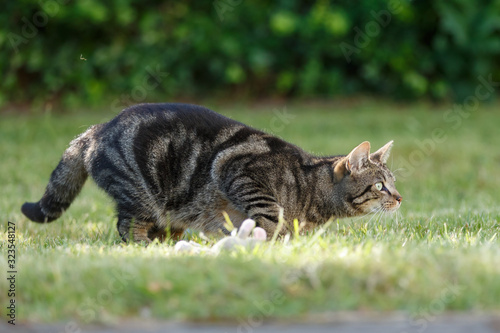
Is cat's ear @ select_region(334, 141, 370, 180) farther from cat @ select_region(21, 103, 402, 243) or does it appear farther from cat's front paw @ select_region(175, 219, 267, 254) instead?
cat's front paw @ select_region(175, 219, 267, 254)

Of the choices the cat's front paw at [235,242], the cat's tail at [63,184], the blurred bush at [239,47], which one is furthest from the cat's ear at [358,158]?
the blurred bush at [239,47]

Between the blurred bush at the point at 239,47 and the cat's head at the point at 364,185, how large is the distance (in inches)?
221

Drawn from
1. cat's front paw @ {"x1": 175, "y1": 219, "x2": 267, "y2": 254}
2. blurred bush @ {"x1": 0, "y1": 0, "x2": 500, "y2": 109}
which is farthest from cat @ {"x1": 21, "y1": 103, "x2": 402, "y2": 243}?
blurred bush @ {"x1": 0, "y1": 0, "x2": 500, "y2": 109}

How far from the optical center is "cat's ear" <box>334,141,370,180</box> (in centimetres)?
427

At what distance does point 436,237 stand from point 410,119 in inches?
232

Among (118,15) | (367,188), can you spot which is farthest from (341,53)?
(367,188)

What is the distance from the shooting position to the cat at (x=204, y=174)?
13.9 ft

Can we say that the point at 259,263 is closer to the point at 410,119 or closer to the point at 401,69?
the point at 410,119

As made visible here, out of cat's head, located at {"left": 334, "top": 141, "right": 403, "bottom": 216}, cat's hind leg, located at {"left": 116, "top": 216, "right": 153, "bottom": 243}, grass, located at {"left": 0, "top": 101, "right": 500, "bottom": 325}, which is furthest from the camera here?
cat's head, located at {"left": 334, "top": 141, "right": 403, "bottom": 216}

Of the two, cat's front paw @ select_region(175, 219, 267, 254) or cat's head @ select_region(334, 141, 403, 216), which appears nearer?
cat's front paw @ select_region(175, 219, 267, 254)

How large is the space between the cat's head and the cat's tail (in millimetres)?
1673

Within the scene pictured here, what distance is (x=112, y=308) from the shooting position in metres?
2.64

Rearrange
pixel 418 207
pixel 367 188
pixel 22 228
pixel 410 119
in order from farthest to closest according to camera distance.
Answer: pixel 410 119 < pixel 418 207 < pixel 22 228 < pixel 367 188

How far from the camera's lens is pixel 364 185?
4332 mm
